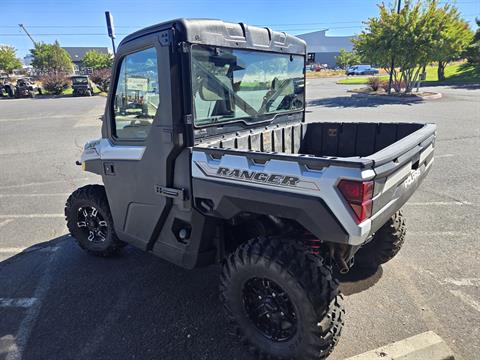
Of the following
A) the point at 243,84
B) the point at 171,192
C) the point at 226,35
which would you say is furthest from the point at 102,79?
the point at 171,192

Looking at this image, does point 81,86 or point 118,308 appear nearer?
point 118,308

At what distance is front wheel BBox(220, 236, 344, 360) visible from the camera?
217 centimetres

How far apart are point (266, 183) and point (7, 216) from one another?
4.92 meters

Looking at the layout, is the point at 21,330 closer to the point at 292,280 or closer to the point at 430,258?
the point at 292,280

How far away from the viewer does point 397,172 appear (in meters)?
2.18

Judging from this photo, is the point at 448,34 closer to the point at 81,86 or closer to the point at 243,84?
A: the point at 243,84

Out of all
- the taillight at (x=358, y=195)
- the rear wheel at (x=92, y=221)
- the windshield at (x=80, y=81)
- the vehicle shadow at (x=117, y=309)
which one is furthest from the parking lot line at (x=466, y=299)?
the windshield at (x=80, y=81)

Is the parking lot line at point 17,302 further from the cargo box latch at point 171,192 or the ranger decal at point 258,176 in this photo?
the ranger decal at point 258,176

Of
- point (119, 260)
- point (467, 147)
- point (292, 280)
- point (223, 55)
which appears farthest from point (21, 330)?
point (467, 147)

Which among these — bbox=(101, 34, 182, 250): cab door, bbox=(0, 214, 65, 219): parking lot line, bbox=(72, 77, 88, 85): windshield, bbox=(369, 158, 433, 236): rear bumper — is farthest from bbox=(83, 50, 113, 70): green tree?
bbox=(369, 158, 433, 236): rear bumper

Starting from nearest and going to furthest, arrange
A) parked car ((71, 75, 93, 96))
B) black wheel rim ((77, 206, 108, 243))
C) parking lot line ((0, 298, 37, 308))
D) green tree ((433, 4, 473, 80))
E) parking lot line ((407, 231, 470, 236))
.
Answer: parking lot line ((0, 298, 37, 308))
black wheel rim ((77, 206, 108, 243))
parking lot line ((407, 231, 470, 236))
green tree ((433, 4, 473, 80))
parked car ((71, 75, 93, 96))

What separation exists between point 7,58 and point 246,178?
68460 millimetres

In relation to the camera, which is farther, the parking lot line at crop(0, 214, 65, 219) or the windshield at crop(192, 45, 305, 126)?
the parking lot line at crop(0, 214, 65, 219)

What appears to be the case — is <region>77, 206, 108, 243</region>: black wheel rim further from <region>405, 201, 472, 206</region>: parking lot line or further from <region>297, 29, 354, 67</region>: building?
<region>297, 29, 354, 67</region>: building
